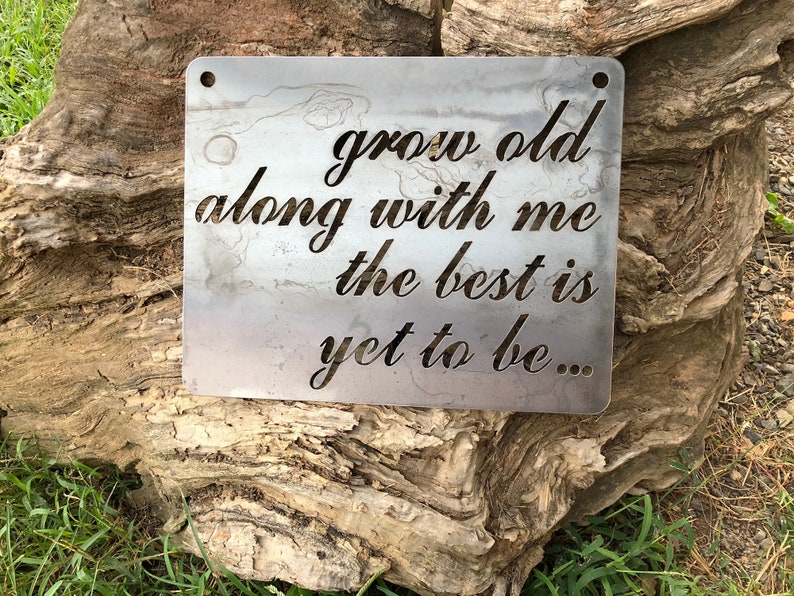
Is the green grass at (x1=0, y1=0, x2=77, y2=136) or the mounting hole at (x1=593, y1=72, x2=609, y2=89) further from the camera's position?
the green grass at (x1=0, y1=0, x2=77, y2=136)

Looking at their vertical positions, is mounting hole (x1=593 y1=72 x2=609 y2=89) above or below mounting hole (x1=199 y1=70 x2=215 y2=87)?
below

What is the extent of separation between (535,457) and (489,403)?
0.26 meters

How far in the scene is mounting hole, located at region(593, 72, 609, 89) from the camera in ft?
4.45

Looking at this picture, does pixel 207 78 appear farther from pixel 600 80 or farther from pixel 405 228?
pixel 600 80

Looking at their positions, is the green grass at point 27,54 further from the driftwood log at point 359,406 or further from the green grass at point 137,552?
the green grass at point 137,552

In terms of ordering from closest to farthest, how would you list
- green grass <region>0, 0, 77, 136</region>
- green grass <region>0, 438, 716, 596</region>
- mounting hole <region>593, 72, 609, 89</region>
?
mounting hole <region>593, 72, 609, 89</region> → green grass <region>0, 438, 716, 596</region> → green grass <region>0, 0, 77, 136</region>

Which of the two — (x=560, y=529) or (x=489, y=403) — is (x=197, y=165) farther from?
(x=560, y=529)

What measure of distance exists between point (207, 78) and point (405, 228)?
0.61 metres

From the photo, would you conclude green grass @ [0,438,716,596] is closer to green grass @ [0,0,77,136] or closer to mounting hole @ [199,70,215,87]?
mounting hole @ [199,70,215,87]

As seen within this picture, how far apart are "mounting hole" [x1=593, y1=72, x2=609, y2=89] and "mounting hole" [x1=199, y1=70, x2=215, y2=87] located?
0.92 metres

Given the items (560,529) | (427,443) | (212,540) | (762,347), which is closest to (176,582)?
(212,540)

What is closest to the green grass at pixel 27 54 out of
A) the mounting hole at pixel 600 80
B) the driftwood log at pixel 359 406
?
the driftwood log at pixel 359 406

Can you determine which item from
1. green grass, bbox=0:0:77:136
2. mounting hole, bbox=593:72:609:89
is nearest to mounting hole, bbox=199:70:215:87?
mounting hole, bbox=593:72:609:89

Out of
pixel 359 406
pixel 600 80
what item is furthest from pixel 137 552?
pixel 600 80
